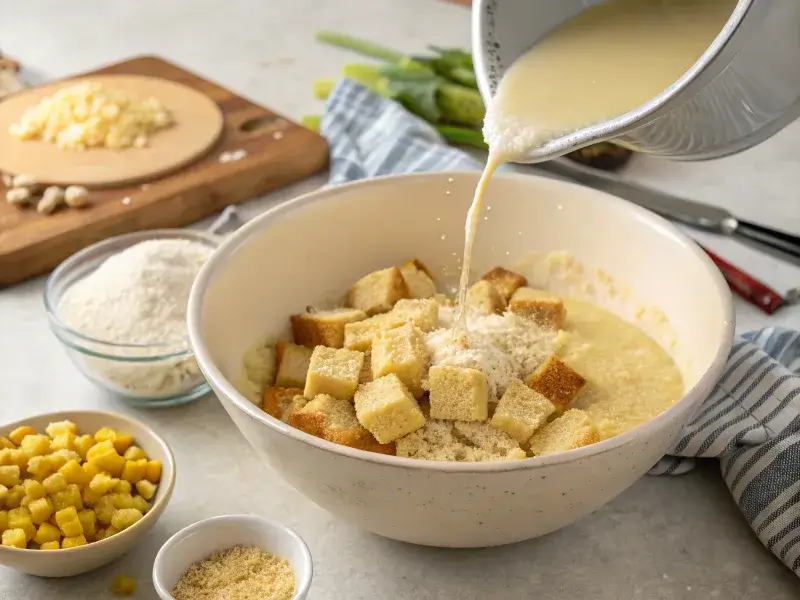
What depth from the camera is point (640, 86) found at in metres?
1.38

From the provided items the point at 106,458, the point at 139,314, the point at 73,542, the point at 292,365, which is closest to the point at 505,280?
the point at 292,365

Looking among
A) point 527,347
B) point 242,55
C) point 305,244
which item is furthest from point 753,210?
point 242,55

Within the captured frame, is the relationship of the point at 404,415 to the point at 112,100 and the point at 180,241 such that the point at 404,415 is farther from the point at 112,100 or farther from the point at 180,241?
the point at 112,100

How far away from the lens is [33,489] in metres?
1.33

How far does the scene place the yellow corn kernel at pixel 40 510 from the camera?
1307 millimetres

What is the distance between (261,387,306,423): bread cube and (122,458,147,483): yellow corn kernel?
0.69 ft

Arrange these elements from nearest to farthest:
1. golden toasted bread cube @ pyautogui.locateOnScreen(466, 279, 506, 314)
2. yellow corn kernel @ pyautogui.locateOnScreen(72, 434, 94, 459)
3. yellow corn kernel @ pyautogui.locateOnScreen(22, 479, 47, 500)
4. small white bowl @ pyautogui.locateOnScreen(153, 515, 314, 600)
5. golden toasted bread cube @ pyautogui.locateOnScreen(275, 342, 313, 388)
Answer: small white bowl @ pyautogui.locateOnScreen(153, 515, 314, 600), yellow corn kernel @ pyautogui.locateOnScreen(22, 479, 47, 500), yellow corn kernel @ pyautogui.locateOnScreen(72, 434, 94, 459), golden toasted bread cube @ pyautogui.locateOnScreen(275, 342, 313, 388), golden toasted bread cube @ pyautogui.locateOnScreen(466, 279, 506, 314)

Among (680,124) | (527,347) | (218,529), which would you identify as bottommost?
(218,529)

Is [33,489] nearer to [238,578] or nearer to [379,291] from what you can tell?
[238,578]

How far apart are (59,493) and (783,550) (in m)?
1.07

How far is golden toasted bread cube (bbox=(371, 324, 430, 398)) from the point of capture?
1.44 meters

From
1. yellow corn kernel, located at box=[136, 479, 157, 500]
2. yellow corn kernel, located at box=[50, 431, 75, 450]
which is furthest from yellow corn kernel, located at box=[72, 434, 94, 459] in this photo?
yellow corn kernel, located at box=[136, 479, 157, 500]

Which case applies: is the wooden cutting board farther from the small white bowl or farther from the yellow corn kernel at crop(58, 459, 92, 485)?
the small white bowl

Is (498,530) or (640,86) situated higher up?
(640,86)
